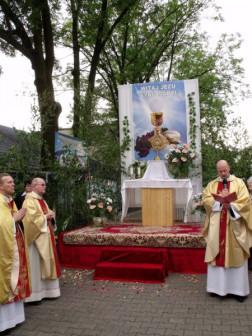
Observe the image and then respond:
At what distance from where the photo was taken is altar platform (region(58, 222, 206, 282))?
26.4 feet

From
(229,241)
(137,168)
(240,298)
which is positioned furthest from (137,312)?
(137,168)

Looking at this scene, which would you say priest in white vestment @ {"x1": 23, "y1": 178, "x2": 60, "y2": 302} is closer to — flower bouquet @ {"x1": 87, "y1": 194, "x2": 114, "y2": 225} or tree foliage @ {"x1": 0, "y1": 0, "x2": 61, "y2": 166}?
flower bouquet @ {"x1": 87, "y1": 194, "x2": 114, "y2": 225}

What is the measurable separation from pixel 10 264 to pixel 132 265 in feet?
9.73

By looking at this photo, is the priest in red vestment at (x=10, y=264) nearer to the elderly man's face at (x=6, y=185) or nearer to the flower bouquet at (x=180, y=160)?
the elderly man's face at (x=6, y=185)

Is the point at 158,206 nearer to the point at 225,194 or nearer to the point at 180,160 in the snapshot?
the point at 180,160

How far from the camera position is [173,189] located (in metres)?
10.6

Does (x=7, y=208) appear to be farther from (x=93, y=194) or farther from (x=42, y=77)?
(x=42, y=77)

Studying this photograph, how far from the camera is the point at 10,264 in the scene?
5.53 m

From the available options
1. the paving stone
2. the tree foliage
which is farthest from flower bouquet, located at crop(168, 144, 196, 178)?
the tree foliage

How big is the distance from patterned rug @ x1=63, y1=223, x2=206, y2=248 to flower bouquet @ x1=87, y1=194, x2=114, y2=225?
0.53 meters

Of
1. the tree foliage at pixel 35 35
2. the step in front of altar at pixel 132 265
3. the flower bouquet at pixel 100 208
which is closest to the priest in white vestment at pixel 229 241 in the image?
the step in front of altar at pixel 132 265

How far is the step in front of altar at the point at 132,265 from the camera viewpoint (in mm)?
7773

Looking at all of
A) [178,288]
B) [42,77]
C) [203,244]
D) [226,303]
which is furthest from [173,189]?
[42,77]

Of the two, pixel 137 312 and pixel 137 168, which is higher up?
pixel 137 168
